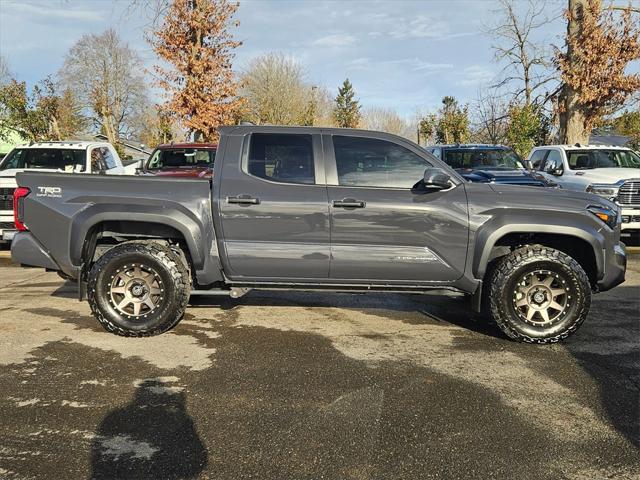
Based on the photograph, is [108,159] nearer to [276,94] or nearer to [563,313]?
[563,313]

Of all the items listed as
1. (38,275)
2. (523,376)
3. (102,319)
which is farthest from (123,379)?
(38,275)

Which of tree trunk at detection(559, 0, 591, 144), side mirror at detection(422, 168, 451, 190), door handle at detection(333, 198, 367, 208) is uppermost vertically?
tree trunk at detection(559, 0, 591, 144)

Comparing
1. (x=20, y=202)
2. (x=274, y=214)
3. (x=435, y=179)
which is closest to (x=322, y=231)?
(x=274, y=214)

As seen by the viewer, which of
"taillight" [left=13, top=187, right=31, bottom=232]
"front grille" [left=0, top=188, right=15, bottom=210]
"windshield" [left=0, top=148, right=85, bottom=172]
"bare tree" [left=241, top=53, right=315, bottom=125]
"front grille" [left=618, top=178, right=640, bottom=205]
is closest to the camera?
"taillight" [left=13, top=187, right=31, bottom=232]

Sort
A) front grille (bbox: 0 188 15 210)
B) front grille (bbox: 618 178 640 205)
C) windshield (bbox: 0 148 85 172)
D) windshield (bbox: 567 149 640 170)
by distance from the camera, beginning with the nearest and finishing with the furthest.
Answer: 1. front grille (bbox: 0 188 15 210)
2. front grille (bbox: 618 178 640 205)
3. windshield (bbox: 0 148 85 172)
4. windshield (bbox: 567 149 640 170)

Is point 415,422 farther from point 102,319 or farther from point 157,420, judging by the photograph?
point 102,319

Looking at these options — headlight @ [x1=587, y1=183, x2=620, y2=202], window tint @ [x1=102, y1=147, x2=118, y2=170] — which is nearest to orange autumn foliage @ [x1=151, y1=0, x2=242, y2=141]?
window tint @ [x1=102, y1=147, x2=118, y2=170]

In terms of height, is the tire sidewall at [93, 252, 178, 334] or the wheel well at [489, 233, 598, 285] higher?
the wheel well at [489, 233, 598, 285]

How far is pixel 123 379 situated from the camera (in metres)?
3.96

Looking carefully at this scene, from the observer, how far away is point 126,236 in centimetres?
512

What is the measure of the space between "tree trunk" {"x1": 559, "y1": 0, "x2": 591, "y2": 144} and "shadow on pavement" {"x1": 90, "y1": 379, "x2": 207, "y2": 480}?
16186 mm

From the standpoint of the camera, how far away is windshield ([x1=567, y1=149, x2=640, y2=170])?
1166 cm

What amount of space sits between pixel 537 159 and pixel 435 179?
993 cm

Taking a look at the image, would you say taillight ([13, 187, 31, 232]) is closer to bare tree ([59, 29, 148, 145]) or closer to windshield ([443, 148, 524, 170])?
windshield ([443, 148, 524, 170])
